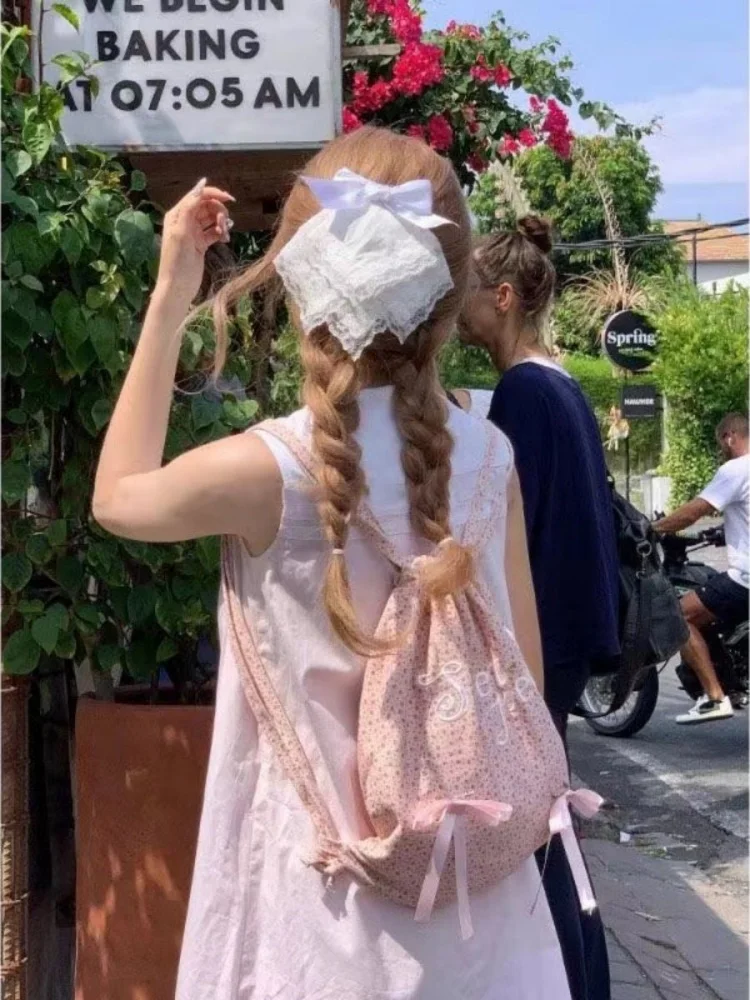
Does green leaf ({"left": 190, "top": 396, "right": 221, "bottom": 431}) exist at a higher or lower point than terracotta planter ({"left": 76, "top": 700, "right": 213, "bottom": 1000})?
higher

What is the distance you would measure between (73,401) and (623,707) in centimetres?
522

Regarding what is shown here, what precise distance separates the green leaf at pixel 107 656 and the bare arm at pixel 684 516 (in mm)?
4283

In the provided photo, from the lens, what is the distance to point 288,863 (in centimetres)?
165

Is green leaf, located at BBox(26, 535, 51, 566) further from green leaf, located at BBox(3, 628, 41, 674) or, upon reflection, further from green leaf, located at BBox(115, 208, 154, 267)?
green leaf, located at BBox(115, 208, 154, 267)

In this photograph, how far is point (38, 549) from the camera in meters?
2.55

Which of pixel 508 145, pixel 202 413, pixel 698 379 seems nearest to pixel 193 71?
pixel 202 413

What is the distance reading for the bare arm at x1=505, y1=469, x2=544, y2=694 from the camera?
185cm

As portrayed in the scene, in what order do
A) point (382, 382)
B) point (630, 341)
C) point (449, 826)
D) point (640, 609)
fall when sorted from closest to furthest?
1. point (449, 826)
2. point (382, 382)
3. point (640, 609)
4. point (630, 341)

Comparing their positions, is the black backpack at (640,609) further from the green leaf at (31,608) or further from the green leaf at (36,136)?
the green leaf at (36,136)

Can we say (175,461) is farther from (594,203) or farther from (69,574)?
(594,203)

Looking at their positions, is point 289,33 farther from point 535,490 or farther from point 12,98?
point 535,490

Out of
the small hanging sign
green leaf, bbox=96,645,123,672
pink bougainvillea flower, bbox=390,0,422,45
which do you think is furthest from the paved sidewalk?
the small hanging sign

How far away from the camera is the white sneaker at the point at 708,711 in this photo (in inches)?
286

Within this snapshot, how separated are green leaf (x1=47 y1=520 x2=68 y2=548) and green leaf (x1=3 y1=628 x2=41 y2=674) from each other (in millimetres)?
167
